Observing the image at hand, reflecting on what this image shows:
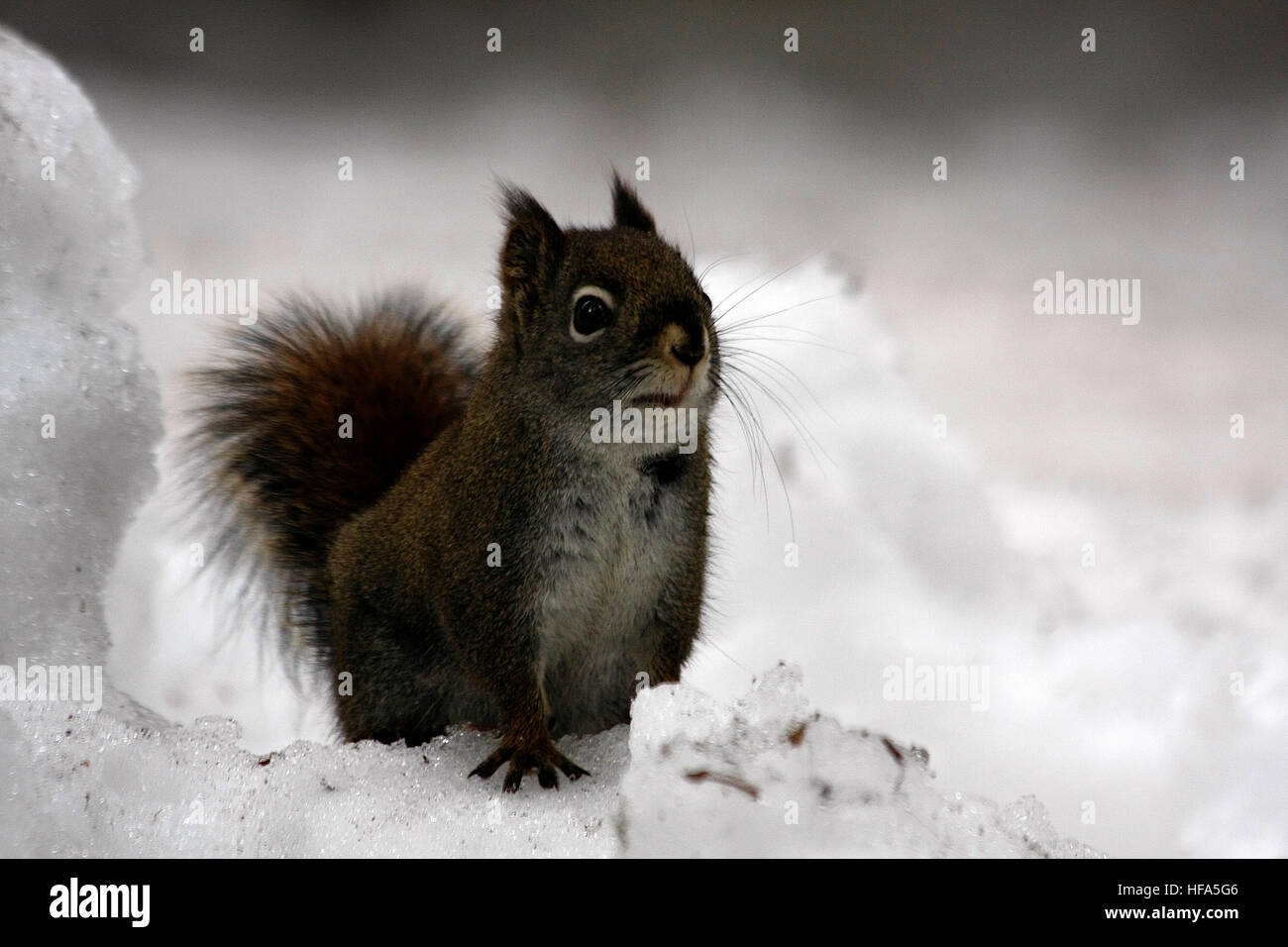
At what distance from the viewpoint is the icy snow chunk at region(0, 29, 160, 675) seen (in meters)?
1.54

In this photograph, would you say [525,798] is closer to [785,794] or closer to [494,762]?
[494,762]

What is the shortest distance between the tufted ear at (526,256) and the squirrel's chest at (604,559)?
23cm

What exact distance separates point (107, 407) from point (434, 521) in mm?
526

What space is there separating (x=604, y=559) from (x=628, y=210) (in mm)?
519

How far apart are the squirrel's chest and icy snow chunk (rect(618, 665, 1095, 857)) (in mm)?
197

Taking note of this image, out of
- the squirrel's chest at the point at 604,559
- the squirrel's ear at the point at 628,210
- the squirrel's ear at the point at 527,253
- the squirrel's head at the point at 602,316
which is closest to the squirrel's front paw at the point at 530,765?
the squirrel's chest at the point at 604,559

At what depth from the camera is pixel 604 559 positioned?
1406 millimetres

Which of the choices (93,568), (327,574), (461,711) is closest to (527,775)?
(461,711)

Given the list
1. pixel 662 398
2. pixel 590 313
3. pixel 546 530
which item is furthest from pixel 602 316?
pixel 546 530

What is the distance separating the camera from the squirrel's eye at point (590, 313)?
134cm

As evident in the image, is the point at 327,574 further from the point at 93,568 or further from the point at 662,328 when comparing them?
the point at 662,328

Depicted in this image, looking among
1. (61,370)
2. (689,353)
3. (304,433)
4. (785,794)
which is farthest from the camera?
(304,433)

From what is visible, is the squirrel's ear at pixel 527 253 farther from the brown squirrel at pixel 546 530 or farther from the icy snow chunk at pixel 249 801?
the icy snow chunk at pixel 249 801

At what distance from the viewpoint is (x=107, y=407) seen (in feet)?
5.41
